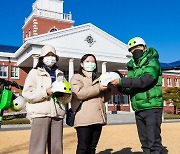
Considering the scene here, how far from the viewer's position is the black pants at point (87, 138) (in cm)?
399

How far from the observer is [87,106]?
13.2 feet

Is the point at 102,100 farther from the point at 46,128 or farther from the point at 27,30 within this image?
the point at 27,30

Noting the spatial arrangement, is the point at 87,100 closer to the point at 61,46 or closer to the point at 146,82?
the point at 146,82

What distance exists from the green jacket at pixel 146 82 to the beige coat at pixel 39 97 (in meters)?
1.10

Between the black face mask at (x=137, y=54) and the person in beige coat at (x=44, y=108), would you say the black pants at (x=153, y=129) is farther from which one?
the person in beige coat at (x=44, y=108)

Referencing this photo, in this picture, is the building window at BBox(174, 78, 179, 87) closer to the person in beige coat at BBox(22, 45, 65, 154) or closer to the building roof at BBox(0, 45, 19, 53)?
the building roof at BBox(0, 45, 19, 53)

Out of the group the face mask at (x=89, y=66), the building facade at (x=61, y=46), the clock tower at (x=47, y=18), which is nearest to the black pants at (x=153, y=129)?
the face mask at (x=89, y=66)

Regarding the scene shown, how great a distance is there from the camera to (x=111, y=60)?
1214 inches

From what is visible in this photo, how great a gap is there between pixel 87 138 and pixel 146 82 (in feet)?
4.17

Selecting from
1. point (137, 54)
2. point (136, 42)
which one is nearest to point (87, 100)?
point (137, 54)

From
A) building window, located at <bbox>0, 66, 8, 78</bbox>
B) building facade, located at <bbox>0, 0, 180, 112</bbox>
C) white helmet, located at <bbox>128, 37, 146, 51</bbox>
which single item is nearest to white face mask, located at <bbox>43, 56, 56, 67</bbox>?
white helmet, located at <bbox>128, 37, 146, 51</bbox>

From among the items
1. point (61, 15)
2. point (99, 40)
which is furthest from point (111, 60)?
point (61, 15)

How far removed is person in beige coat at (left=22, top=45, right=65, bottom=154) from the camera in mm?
3807

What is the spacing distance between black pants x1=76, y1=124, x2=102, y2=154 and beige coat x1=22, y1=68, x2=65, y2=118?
43cm
